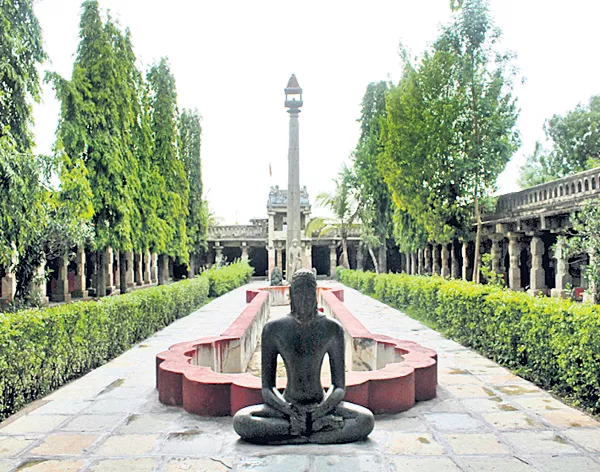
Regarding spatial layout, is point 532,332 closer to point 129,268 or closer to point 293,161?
point 293,161

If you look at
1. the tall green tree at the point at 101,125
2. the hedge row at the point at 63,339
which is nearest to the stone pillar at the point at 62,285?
the tall green tree at the point at 101,125

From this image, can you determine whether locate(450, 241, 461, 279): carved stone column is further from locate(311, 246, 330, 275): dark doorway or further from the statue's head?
the statue's head

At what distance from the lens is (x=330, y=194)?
35000 millimetres

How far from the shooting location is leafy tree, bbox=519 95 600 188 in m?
31.6

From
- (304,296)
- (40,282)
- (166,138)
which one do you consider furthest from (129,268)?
(304,296)

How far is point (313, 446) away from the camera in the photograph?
14.3 feet

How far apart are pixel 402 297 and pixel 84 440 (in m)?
12.6

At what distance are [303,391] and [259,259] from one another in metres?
37.1

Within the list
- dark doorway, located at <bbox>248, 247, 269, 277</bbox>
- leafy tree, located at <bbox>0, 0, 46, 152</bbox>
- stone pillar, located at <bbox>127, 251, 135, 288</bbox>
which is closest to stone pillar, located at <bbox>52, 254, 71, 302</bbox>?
stone pillar, located at <bbox>127, 251, 135, 288</bbox>

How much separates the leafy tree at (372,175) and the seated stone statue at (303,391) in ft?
67.7

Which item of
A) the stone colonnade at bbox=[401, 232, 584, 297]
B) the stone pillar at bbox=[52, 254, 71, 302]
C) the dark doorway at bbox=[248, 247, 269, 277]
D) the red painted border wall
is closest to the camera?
the red painted border wall

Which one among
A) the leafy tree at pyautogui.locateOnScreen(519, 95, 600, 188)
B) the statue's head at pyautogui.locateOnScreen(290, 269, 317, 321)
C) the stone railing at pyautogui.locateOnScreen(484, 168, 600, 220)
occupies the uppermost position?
the leafy tree at pyautogui.locateOnScreen(519, 95, 600, 188)

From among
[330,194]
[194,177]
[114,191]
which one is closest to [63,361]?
[114,191]

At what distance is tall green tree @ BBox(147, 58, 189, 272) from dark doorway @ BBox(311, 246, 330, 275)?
1709 cm
